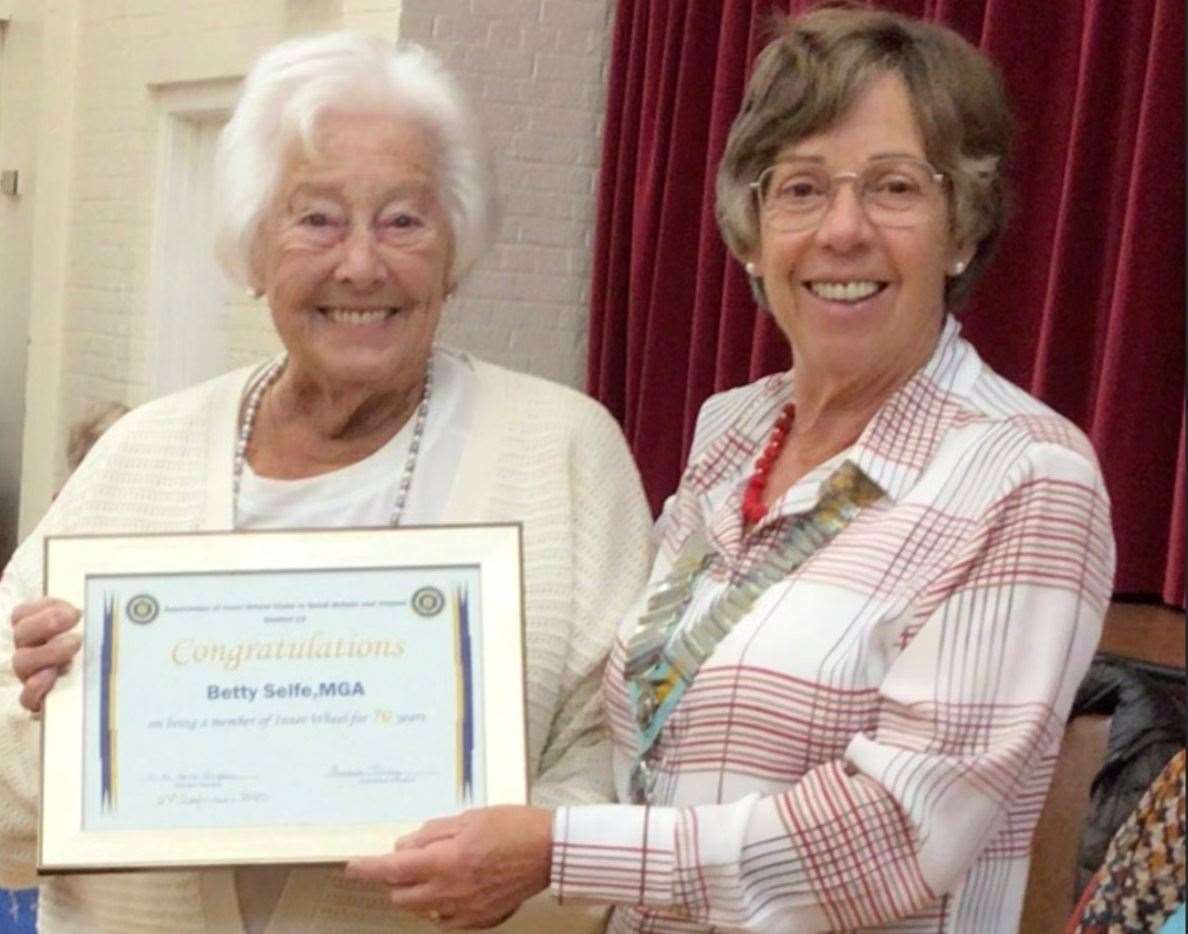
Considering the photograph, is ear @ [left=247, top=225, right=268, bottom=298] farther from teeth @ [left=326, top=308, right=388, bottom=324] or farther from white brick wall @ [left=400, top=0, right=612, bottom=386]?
white brick wall @ [left=400, top=0, right=612, bottom=386]

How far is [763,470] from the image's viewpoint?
2.29 metres

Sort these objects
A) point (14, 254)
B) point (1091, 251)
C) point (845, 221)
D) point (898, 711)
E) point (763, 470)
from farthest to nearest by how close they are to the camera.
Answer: point (14, 254), point (1091, 251), point (763, 470), point (845, 221), point (898, 711)

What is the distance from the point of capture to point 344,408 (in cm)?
243

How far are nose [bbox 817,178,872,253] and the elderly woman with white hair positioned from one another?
42 cm

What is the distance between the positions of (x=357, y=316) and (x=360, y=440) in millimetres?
158

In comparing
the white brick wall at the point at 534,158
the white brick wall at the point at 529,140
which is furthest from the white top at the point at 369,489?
the white brick wall at the point at 534,158

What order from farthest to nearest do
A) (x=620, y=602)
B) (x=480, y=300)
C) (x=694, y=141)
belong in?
(x=480, y=300)
(x=694, y=141)
(x=620, y=602)

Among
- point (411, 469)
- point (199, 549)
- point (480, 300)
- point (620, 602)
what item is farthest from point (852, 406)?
point (480, 300)

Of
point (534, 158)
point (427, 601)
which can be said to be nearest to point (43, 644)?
point (427, 601)

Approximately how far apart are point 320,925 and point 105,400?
5360 millimetres

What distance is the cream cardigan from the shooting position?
89.5 inches

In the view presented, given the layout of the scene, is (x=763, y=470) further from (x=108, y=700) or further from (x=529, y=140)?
(x=529, y=140)

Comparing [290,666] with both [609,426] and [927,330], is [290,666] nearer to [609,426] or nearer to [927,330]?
[609,426]

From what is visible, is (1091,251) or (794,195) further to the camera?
(1091,251)
